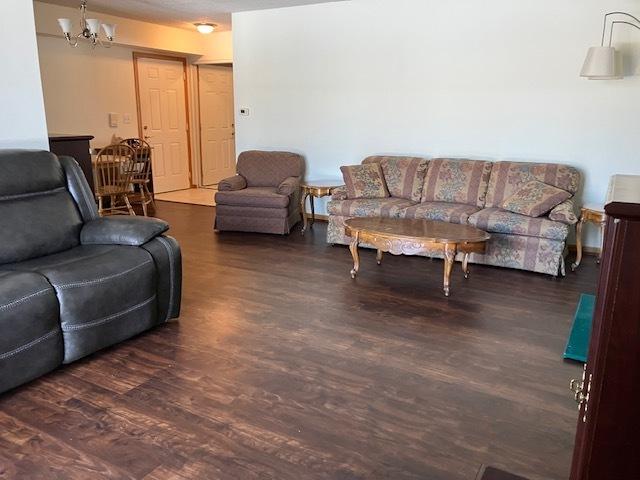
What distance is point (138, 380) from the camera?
97.3 inches

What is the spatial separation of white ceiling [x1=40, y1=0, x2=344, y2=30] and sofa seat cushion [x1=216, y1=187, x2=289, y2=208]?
2.03m

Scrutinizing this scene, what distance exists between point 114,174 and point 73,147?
1.51 metres

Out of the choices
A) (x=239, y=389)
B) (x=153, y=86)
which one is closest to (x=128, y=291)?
(x=239, y=389)

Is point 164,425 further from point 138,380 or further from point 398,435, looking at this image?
point 398,435

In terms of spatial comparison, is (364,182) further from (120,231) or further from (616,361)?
(616,361)

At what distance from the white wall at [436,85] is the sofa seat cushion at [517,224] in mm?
934

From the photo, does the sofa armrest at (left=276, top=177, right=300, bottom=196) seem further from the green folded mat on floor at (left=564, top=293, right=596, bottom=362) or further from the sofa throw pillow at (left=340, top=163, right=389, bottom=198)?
the green folded mat on floor at (left=564, top=293, right=596, bottom=362)

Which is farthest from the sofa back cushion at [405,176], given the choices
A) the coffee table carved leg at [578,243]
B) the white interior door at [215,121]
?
the white interior door at [215,121]

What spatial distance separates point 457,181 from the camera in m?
4.80

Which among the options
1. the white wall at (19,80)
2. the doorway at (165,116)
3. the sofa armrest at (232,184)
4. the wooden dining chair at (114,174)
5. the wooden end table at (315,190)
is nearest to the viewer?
the white wall at (19,80)

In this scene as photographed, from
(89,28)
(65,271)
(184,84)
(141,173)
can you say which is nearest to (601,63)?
(65,271)

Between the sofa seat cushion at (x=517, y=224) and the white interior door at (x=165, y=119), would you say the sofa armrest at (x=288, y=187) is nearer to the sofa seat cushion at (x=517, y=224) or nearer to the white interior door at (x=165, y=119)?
the sofa seat cushion at (x=517, y=224)

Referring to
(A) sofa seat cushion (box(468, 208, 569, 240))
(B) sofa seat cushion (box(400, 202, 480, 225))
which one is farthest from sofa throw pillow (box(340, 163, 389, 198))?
(A) sofa seat cushion (box(468, 208, 569, 240))

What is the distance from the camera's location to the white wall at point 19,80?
126 inches
